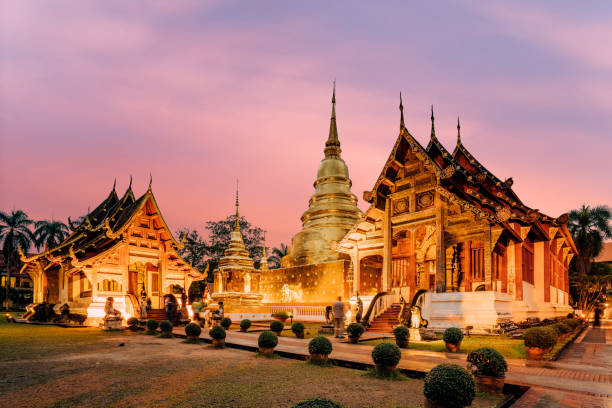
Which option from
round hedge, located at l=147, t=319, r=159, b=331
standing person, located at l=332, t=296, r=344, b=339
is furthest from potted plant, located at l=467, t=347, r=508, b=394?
round hedge, located at l=147, t=319, r=159, b=331

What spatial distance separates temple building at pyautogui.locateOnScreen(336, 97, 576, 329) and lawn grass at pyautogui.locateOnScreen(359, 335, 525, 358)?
1.40 metres

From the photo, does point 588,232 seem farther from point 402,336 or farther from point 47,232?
point 47,232

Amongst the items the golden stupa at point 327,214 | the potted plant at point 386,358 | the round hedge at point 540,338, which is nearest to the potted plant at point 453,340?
the round hedge at point 540,338

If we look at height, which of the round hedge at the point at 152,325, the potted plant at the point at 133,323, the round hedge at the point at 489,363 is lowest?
the potted plant at the point at 133,323

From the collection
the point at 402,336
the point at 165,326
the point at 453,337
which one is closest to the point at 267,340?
the point at 402,336

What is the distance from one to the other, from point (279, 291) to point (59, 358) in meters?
22.4

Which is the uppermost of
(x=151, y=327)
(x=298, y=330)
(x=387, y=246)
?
(x=387, y=246)

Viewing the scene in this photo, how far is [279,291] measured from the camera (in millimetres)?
32969

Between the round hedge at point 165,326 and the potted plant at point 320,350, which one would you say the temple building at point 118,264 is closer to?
the round hedge at point 165,326

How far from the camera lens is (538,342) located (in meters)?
9.68

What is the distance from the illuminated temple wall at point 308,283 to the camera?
1121 inches

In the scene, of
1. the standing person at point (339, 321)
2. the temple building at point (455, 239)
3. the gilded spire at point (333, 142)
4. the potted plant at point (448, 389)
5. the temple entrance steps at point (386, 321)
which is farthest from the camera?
the gilded spire at point (333, 142)

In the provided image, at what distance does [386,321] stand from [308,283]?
13034 millimetres

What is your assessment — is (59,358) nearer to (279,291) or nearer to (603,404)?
(603,404)
